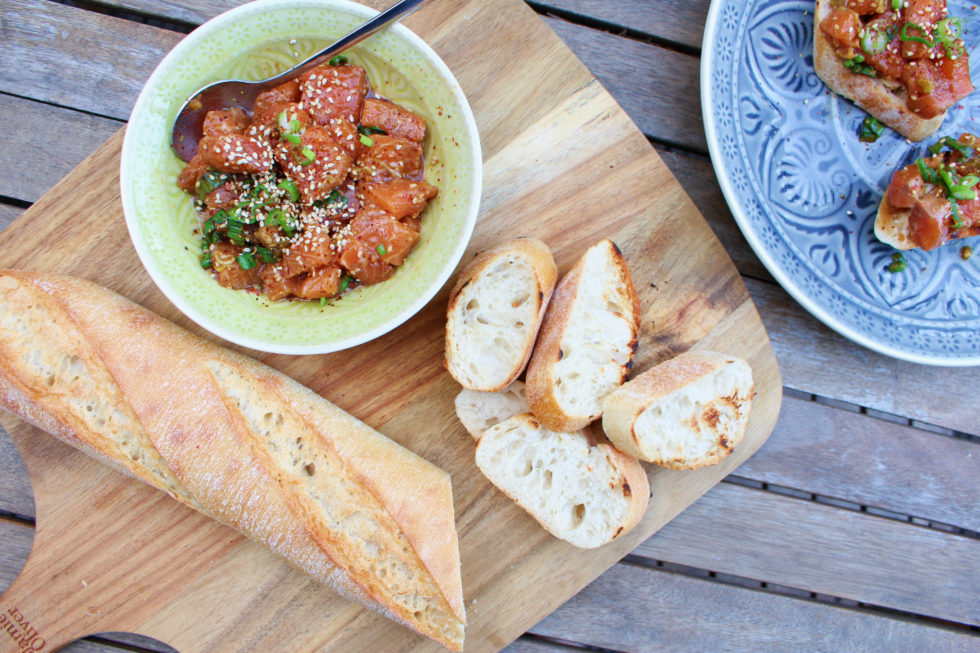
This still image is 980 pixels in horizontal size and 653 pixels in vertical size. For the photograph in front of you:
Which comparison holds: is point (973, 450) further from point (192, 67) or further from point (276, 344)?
point (192, 67)

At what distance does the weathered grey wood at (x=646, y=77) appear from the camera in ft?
9.18

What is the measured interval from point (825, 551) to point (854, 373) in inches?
34.2

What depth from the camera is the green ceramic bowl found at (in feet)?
7.12

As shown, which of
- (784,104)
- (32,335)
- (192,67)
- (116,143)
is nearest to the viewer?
(192,67)

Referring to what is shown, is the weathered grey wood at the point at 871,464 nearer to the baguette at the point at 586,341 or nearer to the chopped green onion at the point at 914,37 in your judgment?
the baguette at the point at 586,341

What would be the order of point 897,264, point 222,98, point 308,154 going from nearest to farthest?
point 308,154, point 222,98, point 897,264

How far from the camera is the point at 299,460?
2.41 meters

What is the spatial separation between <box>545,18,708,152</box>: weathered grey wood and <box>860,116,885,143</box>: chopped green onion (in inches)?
28.8

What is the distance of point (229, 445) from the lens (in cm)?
235

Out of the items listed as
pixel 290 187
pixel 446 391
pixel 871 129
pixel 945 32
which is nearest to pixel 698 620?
pixel 446 391

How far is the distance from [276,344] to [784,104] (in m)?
2.38

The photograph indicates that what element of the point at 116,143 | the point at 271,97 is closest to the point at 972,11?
the point at 271,97

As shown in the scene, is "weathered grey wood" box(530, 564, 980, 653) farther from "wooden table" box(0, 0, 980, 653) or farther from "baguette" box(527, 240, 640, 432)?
"baguette" box(527, 240, 640, 432)

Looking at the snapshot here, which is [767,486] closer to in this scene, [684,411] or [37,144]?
[684,411]
